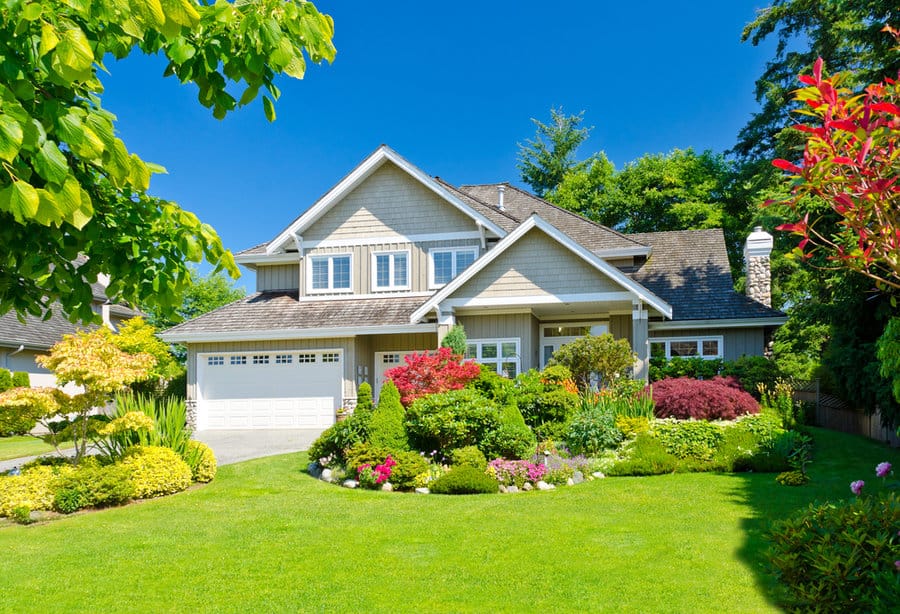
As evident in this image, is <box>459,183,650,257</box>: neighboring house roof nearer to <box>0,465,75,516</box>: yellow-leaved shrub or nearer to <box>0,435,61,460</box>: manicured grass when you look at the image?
<box>0,465,75,516</box>: yellow-leaved shrub

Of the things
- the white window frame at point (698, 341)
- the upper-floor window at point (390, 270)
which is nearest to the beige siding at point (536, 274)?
the white window frame at point (698, 341)

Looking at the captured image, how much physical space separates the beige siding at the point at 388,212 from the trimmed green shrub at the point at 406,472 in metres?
10.5

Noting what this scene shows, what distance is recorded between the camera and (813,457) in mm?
12102

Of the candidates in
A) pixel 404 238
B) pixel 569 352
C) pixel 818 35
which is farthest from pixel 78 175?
pixel 818 35

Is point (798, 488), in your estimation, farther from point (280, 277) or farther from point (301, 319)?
point (280, 277)

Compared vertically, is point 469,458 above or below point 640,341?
below

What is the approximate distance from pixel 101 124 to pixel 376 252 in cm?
1878

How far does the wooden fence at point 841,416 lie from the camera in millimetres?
13820

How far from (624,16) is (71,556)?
78.0ft

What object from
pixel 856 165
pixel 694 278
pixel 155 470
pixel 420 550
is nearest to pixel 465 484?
pixel 420 550

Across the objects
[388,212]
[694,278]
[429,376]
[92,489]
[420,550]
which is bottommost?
[420,550]

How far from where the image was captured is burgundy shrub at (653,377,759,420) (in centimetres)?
1398

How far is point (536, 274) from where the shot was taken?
1762 centimetres

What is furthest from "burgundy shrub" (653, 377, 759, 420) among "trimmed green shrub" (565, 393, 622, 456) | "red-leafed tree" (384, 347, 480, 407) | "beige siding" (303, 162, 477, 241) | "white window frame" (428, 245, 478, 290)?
"beige siding" (303, 162, 477, 241)
